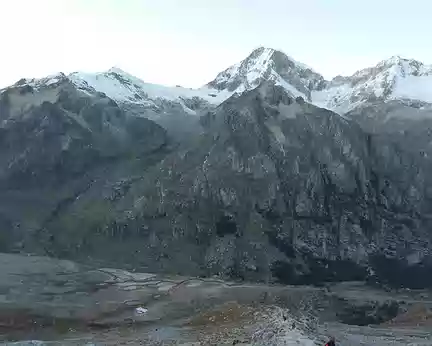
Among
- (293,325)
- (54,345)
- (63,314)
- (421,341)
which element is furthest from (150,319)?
(421,341)

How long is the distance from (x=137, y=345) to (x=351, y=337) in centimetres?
3749

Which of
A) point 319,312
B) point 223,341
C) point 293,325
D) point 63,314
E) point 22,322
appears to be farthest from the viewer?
point 319,312

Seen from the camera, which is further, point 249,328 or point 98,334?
point 98,334

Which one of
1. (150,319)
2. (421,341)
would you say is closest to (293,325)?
(421,341)

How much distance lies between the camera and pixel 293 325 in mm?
98562

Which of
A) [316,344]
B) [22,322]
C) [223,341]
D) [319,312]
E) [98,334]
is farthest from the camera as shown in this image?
[319,312]

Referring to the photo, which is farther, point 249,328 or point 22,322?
point 22,322

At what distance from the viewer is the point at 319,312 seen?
181 metres

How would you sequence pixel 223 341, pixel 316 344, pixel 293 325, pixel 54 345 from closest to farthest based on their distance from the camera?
pixel 316 344 < pixel 223 341 < pixel 293 325 < pixel 54 345

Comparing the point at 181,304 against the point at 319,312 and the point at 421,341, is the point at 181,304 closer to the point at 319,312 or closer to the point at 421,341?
the point at 319,312

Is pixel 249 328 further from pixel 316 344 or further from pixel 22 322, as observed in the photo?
pixel 22 322

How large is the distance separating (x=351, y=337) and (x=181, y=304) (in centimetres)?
9353

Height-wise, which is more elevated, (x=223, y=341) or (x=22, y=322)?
(x=223, y=341)

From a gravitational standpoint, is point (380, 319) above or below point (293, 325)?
below
